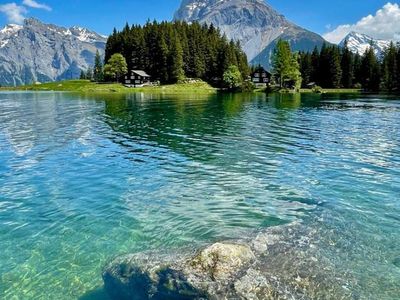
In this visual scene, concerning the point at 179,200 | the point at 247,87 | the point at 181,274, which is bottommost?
the point at 179,200

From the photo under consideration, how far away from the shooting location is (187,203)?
2058cm

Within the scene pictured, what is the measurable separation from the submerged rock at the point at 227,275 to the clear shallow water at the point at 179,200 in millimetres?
849

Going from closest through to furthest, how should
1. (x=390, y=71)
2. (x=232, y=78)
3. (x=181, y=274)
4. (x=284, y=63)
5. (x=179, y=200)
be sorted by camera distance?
(x=181, y=274) < (x=179, y=200) < (x=284, y=63) < (x=232, y=78) < (x=390, y=71)

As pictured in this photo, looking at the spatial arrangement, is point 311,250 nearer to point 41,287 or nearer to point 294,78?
point 41,287

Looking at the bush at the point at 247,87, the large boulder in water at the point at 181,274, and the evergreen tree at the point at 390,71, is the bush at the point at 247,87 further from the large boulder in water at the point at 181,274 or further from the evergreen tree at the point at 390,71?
the large boulder in water at the point at 181,274

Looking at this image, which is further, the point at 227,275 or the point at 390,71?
the point at 390,71

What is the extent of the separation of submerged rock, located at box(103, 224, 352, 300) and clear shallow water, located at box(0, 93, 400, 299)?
A: 0.85 meters

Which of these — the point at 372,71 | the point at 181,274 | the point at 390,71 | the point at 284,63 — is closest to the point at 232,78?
the point at 284,63

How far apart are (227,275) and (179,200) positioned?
10.1 meters

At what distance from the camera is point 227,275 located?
1120cm

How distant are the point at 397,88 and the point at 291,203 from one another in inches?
7508

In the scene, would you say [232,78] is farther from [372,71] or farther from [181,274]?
[181,274]

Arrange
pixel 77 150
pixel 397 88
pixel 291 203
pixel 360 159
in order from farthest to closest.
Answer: pixel 397 88 < pixel 77 150 < pixel 360 159 < pixel 291 203

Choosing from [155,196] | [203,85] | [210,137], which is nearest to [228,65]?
[203,85]
